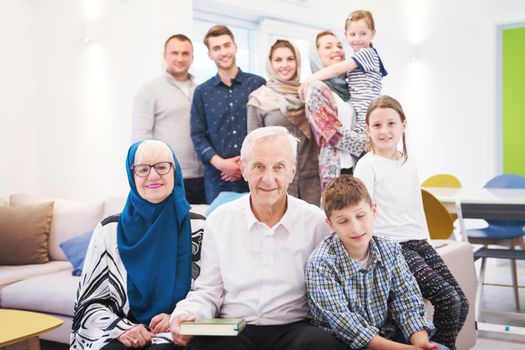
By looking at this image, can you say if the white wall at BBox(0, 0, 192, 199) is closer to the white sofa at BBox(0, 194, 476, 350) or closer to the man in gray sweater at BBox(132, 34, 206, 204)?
the white sofa at BBox(0, 194, 476, 350)

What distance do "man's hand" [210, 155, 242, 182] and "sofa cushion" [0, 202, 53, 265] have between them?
153 centimetres

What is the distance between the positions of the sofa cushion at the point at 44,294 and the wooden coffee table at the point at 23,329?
0.64 m

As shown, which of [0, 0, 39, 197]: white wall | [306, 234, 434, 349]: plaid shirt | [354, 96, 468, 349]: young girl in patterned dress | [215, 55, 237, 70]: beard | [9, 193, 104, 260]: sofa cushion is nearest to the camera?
[306, 234, 434, 349]: plaid shirt

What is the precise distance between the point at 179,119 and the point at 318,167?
3.24ft

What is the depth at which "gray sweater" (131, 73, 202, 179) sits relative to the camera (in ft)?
12.7

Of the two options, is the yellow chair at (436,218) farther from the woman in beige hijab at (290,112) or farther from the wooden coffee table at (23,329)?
the wooden coffee table at (23,329)

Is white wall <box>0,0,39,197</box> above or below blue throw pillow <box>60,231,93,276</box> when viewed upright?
above

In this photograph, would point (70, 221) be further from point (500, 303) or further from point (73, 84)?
point (500, 303)

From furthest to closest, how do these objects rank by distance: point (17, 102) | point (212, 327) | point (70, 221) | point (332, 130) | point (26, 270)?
point (17, 102) < point (70, 221) < point (26, 270) < point (332, 130) < point (212, 327)

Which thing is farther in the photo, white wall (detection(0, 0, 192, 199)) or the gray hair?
white wall (detection(0, 0, 192, 199))

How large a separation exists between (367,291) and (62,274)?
2532 millimetres

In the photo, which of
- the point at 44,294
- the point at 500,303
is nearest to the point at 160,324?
the point at 44,294

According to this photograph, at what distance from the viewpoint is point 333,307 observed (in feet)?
6.44

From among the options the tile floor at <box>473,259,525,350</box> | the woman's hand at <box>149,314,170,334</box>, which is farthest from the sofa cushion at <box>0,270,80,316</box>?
the tile floor at <box>473,259,525,350</box>
